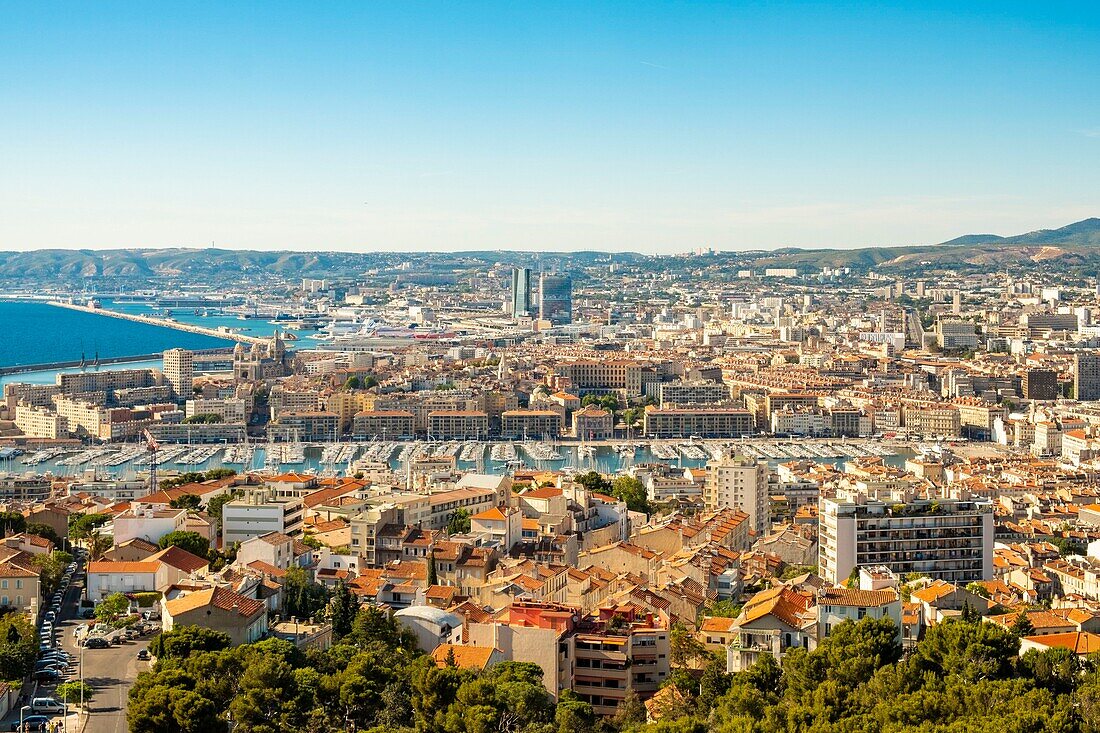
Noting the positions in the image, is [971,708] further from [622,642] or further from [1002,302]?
[1002,302]

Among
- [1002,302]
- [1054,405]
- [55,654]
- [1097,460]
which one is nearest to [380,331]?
[1002,302]

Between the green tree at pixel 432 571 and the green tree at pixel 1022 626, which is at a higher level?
the green tree at pixel 1022 626

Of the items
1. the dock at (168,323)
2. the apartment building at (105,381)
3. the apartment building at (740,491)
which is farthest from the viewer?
the dock at (168,323)

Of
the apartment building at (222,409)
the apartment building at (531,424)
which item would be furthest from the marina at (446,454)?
the apartment building at (222,409)

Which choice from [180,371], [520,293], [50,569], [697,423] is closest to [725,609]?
[50,569]

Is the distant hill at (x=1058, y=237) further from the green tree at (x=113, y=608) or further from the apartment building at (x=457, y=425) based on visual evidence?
the green tree at (x=113, y=608)
